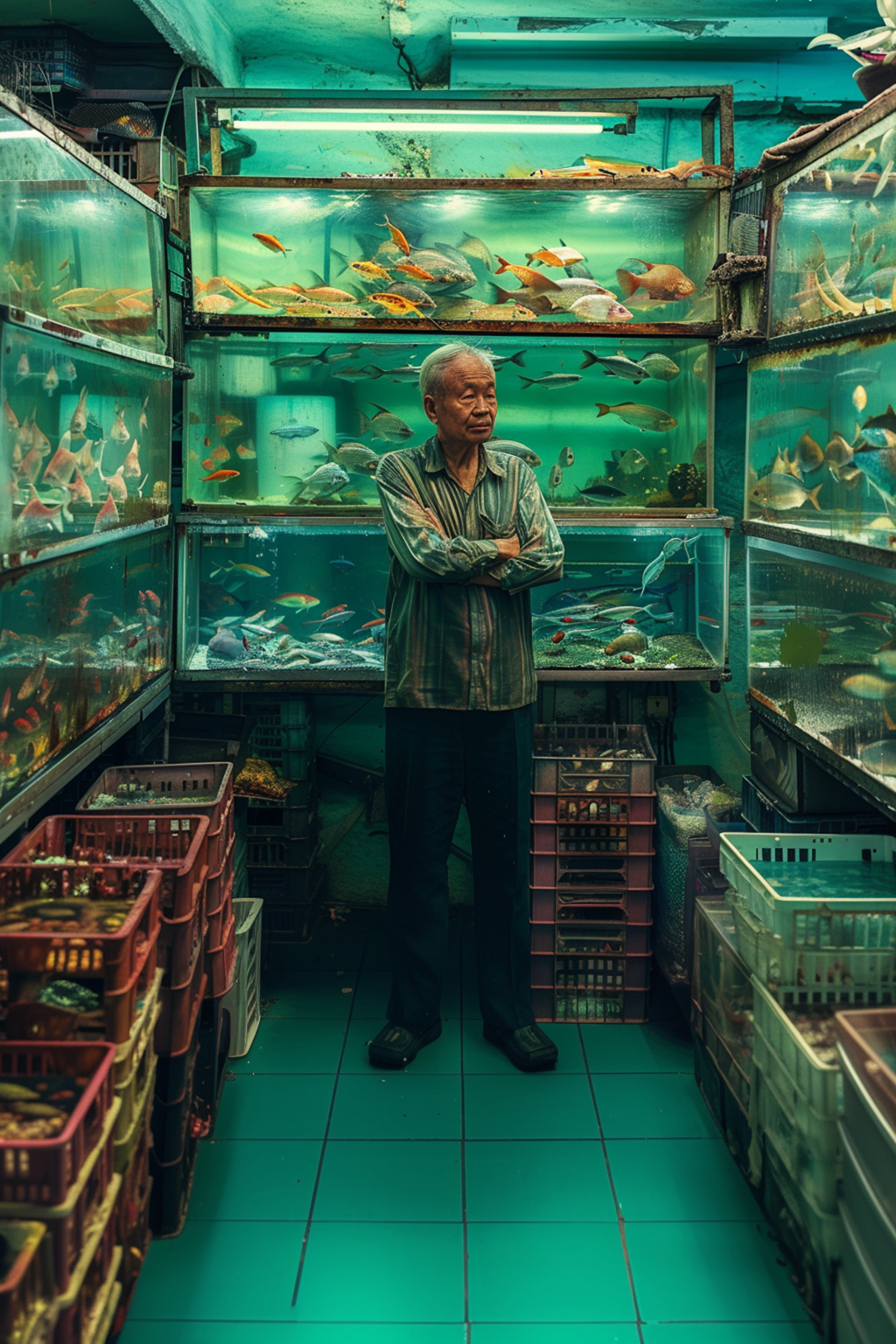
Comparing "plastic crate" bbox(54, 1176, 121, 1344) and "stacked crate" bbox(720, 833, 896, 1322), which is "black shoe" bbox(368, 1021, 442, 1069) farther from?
"plastic crate" bbox(54, 1176, 121, 1344)

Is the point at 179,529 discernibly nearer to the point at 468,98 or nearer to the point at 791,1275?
the point at 468,98

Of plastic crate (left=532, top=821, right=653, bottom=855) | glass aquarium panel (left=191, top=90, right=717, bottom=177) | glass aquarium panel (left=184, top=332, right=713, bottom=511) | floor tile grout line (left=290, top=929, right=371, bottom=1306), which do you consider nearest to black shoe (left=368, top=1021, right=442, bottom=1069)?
floor tile grout line (left=290, top=929, right=371, bottom=1306)

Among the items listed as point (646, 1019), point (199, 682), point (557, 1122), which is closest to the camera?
point (557, 1122)

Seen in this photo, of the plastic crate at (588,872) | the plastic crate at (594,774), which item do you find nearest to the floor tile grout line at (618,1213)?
the plastic crate at (588,872)

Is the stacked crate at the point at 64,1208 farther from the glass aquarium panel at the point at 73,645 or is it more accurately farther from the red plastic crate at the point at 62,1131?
the glass aquarium panel at the point at 73,645

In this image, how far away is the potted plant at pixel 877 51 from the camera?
8.70 feet

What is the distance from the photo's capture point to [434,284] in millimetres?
4215

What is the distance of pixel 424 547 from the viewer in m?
3.11

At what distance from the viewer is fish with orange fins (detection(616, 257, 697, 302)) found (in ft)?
13.8

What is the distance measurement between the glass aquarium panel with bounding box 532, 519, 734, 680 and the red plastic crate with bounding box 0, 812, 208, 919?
5.84ft

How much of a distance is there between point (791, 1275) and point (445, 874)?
1.50 m

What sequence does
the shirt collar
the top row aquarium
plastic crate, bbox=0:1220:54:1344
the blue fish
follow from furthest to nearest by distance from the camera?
the blue fish
the top row aquarium
the shirt collar
plastic crate, bbox=0:1220:54:1344

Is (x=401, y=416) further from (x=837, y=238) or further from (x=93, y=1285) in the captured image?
(x=93, y=1285)

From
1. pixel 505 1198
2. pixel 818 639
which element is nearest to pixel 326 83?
pixel 818 639
